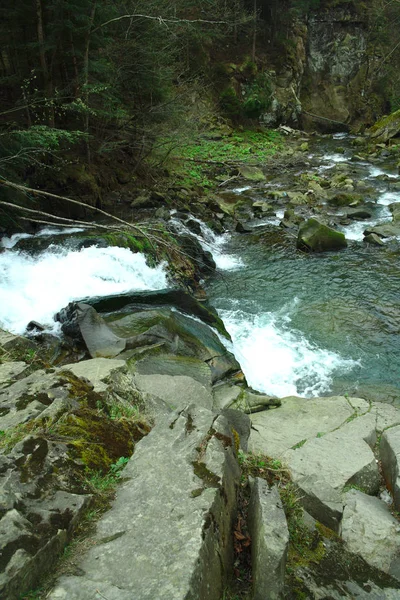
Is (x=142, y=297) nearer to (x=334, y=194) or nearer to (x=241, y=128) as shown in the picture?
(x=334, y=194)

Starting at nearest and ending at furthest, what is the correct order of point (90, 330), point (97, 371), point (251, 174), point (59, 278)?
point (97, 371), point (90, 330), point (59, 278), point (251, 174)

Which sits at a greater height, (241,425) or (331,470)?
(241,425)

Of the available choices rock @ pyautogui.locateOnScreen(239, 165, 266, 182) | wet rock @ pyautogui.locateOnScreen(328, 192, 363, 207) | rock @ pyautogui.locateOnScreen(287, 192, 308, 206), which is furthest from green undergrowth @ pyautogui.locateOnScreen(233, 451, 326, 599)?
rock @ pyautogui.locateOnScreen(239, 165, 266, 182)

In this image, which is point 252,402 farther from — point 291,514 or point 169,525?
point 169,525

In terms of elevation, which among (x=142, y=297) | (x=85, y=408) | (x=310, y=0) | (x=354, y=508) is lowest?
(x=142, y=297)

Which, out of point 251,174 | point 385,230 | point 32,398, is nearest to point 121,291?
point 32,398

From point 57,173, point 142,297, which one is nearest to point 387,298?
point 142,297

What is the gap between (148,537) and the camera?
227 centimetres

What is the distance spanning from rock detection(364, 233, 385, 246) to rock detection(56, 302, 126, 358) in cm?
926

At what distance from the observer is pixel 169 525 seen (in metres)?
2.35

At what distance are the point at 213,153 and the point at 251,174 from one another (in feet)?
10.9

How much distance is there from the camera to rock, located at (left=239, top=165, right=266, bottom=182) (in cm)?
1981

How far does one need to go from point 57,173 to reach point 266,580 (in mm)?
12165

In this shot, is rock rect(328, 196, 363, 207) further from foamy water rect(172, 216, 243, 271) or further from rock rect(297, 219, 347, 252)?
foamy water rect(172, 216, 243, 271)
